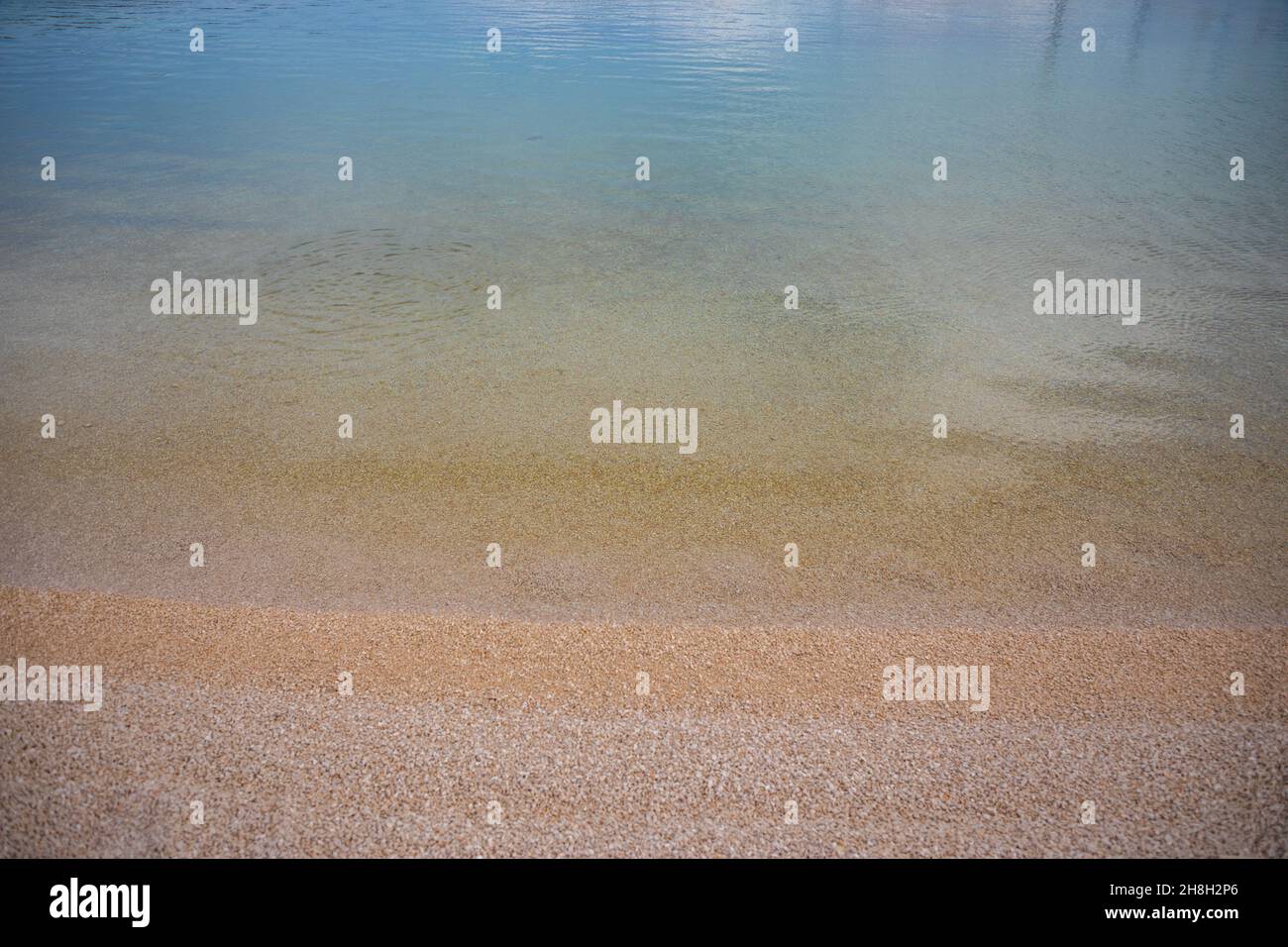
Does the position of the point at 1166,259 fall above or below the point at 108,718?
above

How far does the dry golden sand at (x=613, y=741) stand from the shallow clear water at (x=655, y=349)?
0.46 metres

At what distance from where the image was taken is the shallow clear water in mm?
4207

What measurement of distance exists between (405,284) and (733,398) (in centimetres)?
323

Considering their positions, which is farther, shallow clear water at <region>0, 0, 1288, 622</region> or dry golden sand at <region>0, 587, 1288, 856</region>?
shallow clear water at <region>0, 0, 1288, 622</region>

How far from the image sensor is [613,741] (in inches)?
111

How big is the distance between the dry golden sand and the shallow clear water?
46 centimetres

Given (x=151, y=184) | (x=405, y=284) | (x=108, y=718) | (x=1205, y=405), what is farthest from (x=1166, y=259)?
(x=151, y=184)

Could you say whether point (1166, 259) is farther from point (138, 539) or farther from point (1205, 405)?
point (138, 539)

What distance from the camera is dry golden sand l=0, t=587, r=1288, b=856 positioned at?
246 centimetres

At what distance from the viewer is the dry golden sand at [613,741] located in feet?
8.06

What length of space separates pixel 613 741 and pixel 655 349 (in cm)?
392

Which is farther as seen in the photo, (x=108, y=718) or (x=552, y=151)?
(x=552, y=151)

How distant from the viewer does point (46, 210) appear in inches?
338

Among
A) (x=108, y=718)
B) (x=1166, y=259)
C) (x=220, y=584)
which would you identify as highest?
(x=1166, y=259)
